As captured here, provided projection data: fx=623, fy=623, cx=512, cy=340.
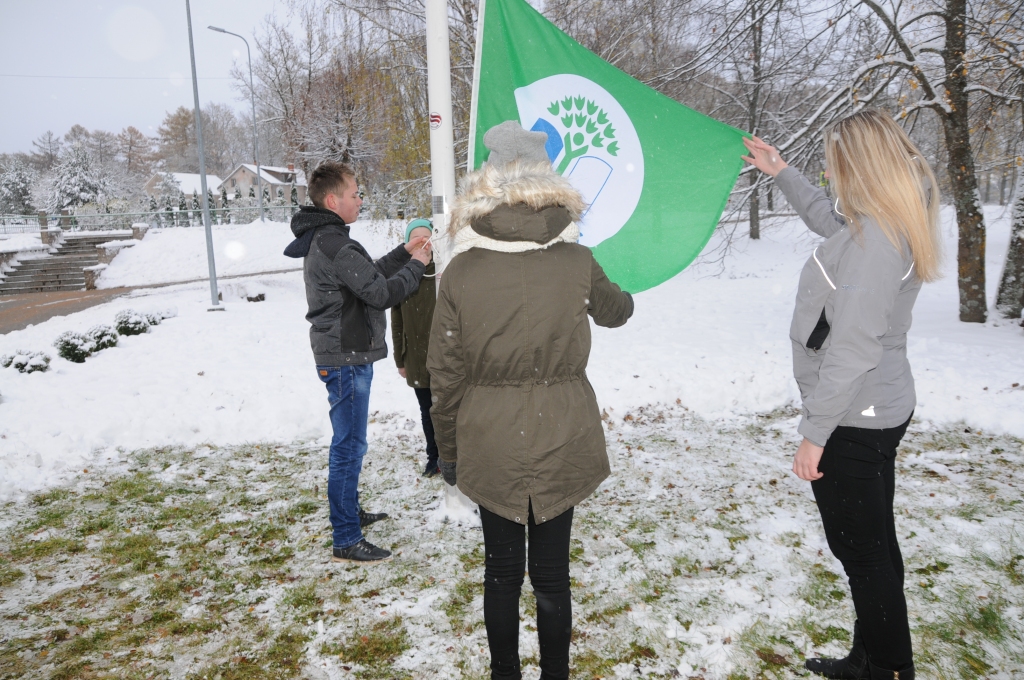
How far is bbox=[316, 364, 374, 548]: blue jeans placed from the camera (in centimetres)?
352

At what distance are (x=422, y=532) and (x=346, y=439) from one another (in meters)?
0.98

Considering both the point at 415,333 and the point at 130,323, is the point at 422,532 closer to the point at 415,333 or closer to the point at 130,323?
the point at 415,333

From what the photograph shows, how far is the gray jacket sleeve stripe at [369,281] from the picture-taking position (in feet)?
10.7

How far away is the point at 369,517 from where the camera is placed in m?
4.35

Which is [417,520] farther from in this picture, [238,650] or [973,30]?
[973,30]

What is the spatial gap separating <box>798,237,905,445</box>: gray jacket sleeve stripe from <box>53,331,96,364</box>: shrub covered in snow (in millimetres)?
9668

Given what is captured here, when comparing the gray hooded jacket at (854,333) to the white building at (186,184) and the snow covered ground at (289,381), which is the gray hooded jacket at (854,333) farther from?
the white building at (186,184)

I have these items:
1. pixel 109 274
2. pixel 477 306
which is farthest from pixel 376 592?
pixel 109 274

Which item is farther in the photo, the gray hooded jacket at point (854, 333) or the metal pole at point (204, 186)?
the metal pole at point (204, 186)

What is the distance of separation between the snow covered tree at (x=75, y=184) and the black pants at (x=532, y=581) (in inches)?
2324

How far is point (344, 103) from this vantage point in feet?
112

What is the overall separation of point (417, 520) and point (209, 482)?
1.99 meters

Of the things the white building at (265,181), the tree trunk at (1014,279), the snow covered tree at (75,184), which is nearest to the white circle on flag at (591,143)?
the tree trunk at (1014,279)

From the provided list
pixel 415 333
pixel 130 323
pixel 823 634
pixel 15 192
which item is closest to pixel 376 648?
pixel 823 634
